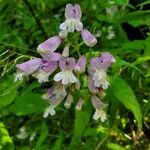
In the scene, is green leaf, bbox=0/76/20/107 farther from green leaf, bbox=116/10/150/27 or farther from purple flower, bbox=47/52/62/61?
green leaf, bbox=116/10/150/27

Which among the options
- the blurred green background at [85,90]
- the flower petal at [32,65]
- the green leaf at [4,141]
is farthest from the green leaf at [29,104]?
the flower petal at [32,65]

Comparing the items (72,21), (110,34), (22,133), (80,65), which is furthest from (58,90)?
(22,133)

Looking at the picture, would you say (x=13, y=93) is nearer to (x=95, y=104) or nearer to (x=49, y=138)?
(x=95, y=104)

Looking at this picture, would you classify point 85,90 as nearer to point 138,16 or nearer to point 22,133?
point 138,16

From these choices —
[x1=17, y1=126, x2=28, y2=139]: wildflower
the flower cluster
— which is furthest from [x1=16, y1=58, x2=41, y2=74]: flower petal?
[x1=17, y1=126, x2=28, y2=139]: wildflower

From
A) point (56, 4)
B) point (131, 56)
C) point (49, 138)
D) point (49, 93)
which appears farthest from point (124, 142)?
point (49, 93)

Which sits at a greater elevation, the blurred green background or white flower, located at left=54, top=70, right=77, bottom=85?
white flower, located at left=54, top=70, right=77, bottom=85

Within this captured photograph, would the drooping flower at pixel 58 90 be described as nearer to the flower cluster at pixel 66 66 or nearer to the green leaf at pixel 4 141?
the flower cluster at pixel 66 66
